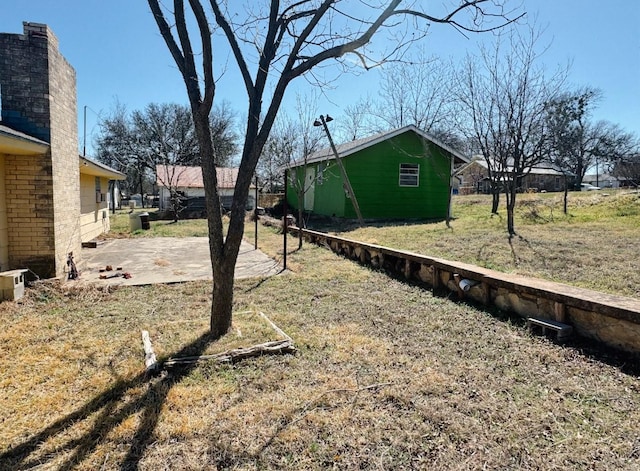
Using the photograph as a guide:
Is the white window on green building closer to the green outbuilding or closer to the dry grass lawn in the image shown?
the green outbuilding

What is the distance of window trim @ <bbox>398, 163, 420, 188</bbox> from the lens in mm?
15469

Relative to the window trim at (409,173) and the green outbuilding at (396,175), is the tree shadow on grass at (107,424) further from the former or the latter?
the window trim at (409,173)

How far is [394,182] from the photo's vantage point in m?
15.4

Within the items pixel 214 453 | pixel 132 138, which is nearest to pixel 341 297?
pixel 214 453

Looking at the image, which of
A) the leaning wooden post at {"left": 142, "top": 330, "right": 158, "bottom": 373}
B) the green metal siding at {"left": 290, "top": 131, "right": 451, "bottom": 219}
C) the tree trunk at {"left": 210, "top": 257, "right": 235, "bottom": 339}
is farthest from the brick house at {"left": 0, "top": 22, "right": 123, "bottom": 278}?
the green metal siding at {"left": 290, "top": 131, "right": 451, "bottom": 219}

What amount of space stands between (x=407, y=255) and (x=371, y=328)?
7.94 ft

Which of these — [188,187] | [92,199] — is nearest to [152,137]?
[188,187]

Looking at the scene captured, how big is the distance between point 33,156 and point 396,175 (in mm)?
12314

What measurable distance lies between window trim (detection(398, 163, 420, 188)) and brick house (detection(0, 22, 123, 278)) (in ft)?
39.1

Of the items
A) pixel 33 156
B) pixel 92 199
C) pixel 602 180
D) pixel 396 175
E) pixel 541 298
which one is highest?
pixel 602 180

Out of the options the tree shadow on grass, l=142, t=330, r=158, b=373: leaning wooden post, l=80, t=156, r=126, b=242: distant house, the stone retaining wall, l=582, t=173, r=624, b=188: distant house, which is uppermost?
l=582, t=173, r=624, b=188: distant house

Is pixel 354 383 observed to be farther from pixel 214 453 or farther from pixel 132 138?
pixel 132 138

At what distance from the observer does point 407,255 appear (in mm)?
6141

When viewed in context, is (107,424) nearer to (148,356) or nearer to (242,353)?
(148,356)
